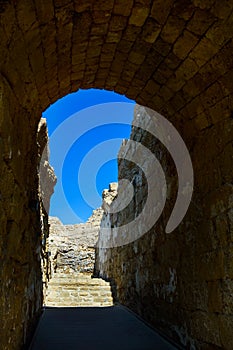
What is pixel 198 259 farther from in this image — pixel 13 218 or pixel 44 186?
pixel 44 186

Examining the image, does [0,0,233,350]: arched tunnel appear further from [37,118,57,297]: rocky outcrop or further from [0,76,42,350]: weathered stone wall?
[37,118,57,297]: rocky outcrop

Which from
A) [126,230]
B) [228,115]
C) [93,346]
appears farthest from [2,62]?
[126,230]

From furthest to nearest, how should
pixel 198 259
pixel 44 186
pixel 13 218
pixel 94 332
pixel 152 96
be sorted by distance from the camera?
pixel 44 186 → pixel 94 332 → pixel 152 96 → pixel 198 259 → pixel 13 218

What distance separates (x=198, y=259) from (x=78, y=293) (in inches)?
200

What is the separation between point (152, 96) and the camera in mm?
3719

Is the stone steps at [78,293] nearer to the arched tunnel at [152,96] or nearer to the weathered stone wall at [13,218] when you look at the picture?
the arched tunnel at [152,96]

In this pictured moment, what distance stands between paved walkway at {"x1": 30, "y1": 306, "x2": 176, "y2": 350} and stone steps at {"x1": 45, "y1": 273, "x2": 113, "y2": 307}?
1.26 metres

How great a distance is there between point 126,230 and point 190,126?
3981 mm

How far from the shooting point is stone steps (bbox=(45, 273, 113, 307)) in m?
7.19

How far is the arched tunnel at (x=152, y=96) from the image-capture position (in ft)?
7.46

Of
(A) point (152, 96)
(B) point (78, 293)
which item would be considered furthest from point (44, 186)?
(A) point (152, 96)

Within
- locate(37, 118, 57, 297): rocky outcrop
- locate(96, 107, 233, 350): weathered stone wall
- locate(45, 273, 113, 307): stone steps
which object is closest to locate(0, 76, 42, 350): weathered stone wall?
locate(37, 118, 57, 297): rocky outcrop

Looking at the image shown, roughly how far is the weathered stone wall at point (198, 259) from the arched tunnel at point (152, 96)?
0.01m

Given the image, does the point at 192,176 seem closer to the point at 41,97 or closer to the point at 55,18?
the point at 41,97
